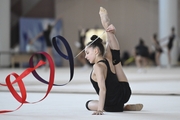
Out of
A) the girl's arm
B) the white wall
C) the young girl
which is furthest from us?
the white wall

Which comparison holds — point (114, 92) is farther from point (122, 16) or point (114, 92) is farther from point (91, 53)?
point (122, 16)

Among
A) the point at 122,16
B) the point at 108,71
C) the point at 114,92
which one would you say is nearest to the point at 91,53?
the point at 108,71

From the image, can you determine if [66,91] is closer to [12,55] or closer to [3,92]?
[3,92]

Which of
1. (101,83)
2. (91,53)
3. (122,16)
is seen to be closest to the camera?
(101,83)

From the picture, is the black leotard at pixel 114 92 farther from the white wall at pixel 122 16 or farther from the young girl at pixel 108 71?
the white wall at pixel 122 16

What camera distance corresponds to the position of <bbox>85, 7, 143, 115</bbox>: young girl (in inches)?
129

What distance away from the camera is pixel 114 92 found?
132 inches

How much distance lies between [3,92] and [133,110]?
8.42 feet

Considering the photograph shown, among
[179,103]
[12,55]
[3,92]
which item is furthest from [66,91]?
[12,55]

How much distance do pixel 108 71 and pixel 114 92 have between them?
0.21m

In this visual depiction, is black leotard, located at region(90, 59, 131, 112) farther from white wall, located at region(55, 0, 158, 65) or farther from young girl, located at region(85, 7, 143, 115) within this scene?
white wall, located at region(55, 0, 158, 65)

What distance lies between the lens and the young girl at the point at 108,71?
10.8 ft

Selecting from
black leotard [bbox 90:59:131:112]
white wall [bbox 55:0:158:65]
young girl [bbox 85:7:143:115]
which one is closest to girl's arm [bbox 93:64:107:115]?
young girl [bbox 85:7:143:115]

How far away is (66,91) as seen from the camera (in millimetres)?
5531
